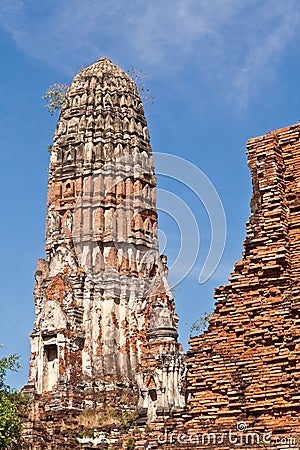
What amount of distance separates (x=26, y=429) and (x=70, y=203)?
16.1m

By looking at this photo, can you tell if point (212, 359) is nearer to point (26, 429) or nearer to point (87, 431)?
point (26, 429)

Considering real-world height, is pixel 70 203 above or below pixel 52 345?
above

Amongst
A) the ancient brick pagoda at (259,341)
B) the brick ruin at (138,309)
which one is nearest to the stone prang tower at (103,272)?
the brick ruin at (138,309)

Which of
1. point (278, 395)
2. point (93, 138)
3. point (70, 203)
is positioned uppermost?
point (93, 138)

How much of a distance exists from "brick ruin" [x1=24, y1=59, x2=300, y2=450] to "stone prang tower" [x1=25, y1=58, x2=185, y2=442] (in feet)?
0.19

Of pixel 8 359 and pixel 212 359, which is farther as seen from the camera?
pixel 8 359

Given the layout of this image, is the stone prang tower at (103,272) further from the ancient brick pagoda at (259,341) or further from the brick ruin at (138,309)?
the ancient brick pagoda at (259,341)

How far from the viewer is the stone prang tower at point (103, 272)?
99.4ft

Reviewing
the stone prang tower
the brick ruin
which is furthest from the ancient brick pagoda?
the stone prang tower

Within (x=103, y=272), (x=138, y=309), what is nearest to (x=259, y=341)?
(x=138, y=309)

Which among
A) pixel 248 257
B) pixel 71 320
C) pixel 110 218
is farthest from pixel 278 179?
pixel 110 218

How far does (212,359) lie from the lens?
11.9 m

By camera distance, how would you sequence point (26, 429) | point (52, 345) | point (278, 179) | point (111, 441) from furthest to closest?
1. point (52, 345)
2. point (111, 441)
3. point (26, 429)
4. point (278, 179)

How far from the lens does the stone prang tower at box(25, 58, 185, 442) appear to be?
3030 cm
